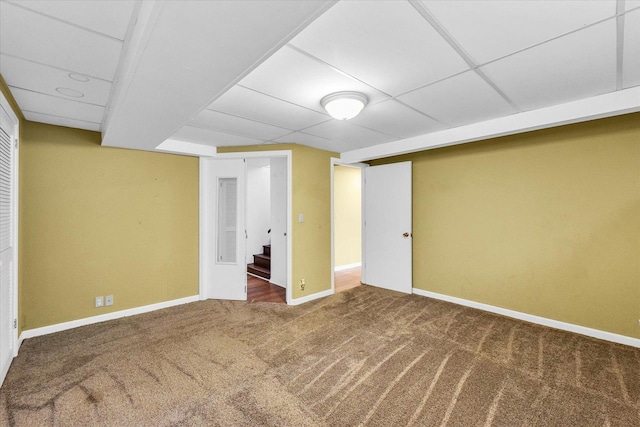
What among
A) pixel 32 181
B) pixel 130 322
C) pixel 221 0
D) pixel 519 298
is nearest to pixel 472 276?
pixel 519 298

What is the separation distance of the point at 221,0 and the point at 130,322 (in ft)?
11.8

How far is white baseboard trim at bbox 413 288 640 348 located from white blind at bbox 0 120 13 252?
191 inches

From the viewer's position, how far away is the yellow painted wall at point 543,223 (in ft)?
9.14

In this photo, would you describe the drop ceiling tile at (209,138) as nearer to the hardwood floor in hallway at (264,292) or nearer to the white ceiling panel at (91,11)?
the white ceiling panel at (91,11)

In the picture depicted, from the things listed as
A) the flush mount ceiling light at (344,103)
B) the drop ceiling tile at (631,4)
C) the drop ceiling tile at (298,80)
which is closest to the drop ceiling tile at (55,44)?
the drop ceiling tile at (298,80)

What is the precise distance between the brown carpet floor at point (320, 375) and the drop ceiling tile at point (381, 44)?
2346 millimetres

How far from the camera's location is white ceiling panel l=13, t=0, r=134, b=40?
1293mm

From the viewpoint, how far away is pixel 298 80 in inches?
82.2

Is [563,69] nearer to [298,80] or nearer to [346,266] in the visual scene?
[298,80]

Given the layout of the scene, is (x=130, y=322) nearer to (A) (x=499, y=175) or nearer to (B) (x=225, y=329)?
(B) (x=225, y=329)

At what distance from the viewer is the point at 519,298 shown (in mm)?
3422

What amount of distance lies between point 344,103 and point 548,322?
3375 mm

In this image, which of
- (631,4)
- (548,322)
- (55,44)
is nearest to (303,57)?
(55,44)

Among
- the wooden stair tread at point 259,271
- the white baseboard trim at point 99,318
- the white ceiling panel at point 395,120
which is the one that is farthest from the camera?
Result: the wooden stair tread at point 259,271
